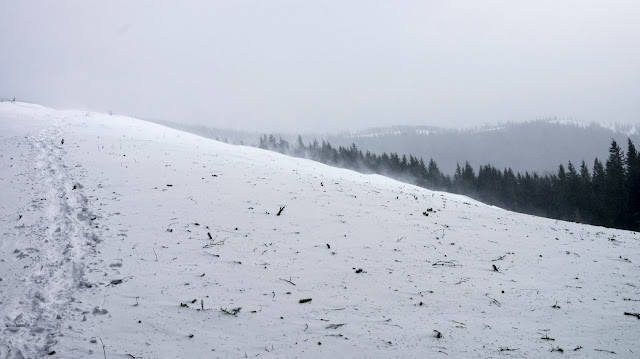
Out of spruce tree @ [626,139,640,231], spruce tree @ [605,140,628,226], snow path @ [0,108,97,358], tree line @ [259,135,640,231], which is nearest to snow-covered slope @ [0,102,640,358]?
snow path @ [0,108,97,358]

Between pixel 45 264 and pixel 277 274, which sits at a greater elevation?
pixel 45 264

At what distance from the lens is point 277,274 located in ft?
27.6

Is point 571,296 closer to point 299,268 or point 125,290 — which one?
point 299,268

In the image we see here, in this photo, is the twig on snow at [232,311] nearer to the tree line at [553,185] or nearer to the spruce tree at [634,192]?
the tree line at [553,185]

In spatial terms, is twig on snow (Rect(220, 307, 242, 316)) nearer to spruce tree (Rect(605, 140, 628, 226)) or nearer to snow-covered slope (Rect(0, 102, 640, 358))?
snow-covered slope (Rect(0, 102, 640, 358))

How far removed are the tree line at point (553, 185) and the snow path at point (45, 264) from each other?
47330 millimetres

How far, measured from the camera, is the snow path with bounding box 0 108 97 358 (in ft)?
18.8

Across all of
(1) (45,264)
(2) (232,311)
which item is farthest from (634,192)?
(1) (45,264)

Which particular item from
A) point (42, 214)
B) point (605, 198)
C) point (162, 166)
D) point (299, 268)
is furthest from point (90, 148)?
point (605, 198)

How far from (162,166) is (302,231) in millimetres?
8775

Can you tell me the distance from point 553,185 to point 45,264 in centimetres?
8953

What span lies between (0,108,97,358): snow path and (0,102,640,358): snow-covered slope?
3cm

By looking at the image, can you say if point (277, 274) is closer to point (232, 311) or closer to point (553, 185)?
point (232, 311)

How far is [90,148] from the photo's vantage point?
17531mm
